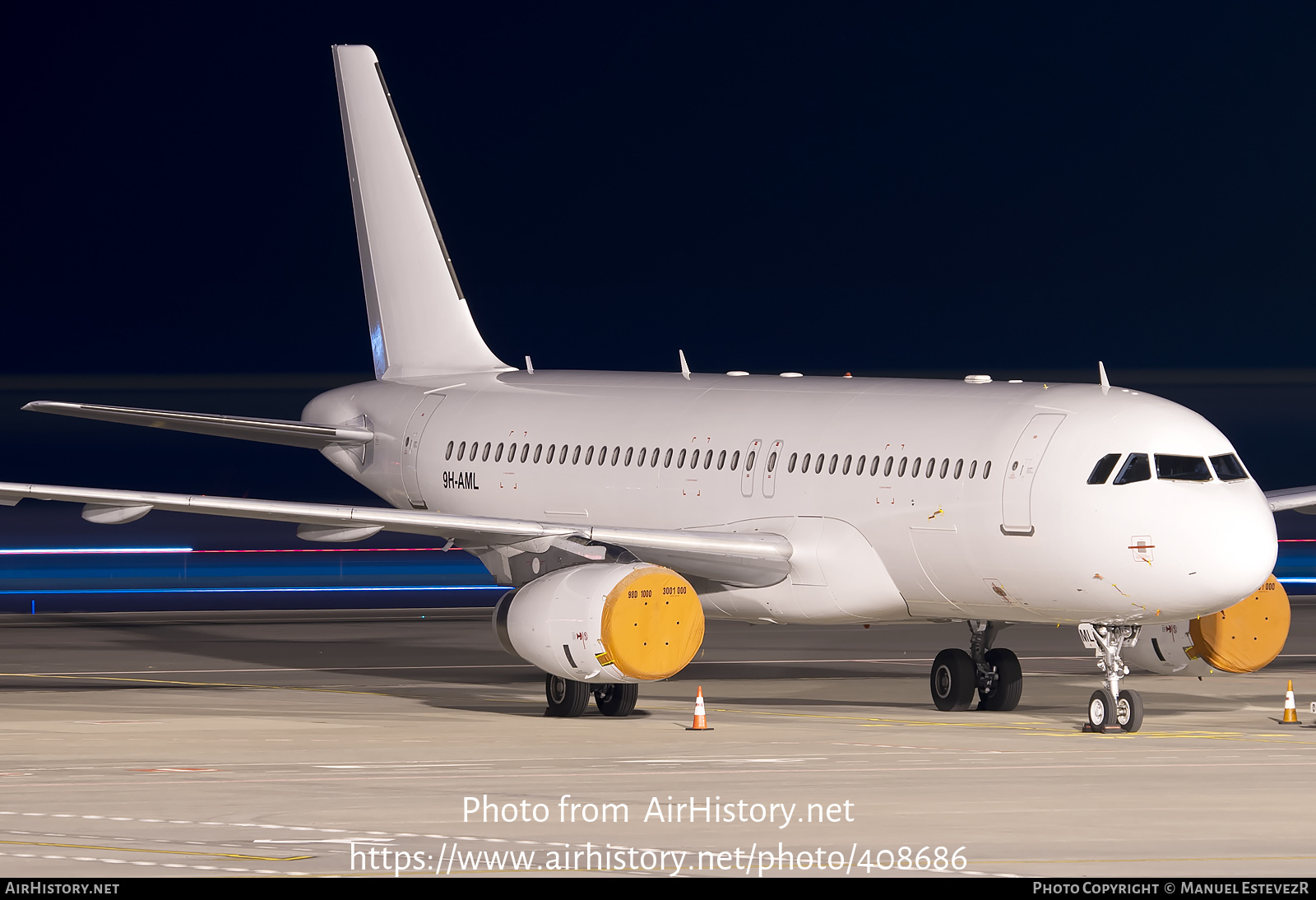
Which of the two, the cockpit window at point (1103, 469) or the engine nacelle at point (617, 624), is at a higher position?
the cockpit window at point (1103, 469)

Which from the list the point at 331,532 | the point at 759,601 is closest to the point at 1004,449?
the point at 759,601

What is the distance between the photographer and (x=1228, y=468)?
1002 inches

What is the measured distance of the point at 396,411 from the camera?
35.1 m

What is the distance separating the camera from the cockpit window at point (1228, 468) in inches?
998

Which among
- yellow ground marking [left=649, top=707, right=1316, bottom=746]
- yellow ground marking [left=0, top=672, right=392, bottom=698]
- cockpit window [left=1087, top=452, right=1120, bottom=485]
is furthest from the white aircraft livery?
yellow ground marking [left=0, top=672, right=392, bottom=698]

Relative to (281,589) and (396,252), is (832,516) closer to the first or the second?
(396,252)

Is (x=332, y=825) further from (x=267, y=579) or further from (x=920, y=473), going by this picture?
(x=267, y=579)

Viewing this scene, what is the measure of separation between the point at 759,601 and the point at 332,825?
37.7 feet

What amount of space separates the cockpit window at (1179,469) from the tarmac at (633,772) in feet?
9.02

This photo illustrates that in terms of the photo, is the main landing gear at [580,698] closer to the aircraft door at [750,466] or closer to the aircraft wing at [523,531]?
the aircraft wing at [523,531]

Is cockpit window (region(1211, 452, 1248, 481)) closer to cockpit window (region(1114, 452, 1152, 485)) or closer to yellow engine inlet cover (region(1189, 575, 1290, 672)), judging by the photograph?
cockpit window (region(1114, 452, 1152, 485))

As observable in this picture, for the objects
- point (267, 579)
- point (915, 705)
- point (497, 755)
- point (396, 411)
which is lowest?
point (497, 755)

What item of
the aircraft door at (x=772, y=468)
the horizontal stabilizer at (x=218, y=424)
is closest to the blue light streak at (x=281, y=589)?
the horizontal stabilizer at (x=218, y=424)

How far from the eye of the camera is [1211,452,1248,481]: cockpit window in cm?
2534
